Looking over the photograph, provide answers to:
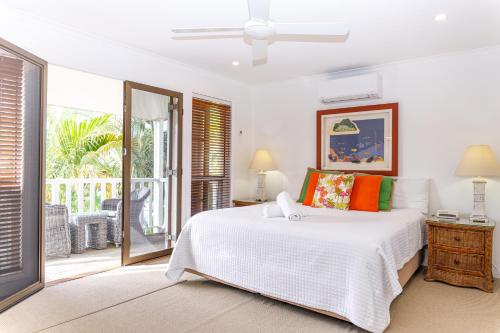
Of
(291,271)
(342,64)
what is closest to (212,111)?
(342,64)

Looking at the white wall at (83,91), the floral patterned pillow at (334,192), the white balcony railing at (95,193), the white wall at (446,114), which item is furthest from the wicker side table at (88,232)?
the white wall at (446,114)

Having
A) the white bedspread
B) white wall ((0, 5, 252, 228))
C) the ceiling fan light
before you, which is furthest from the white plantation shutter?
the ceiling fan light

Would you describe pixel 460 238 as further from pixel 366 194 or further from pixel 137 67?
pixel 137 67

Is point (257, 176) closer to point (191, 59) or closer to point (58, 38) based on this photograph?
point (191, 59)

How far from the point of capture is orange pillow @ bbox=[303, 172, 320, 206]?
13.5 ft

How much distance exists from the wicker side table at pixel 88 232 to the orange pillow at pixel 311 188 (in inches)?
107

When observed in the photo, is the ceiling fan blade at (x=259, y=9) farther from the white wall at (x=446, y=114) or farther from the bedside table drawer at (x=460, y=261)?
the bedside table drawer at (x=460, y=261)

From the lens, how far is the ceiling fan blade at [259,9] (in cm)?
215

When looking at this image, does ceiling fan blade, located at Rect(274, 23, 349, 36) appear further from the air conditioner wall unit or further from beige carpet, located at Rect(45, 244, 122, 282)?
beige carpet, located at Rect(45, 244, 122, 282)

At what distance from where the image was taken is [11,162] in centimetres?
282

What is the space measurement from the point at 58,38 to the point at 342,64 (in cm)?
313

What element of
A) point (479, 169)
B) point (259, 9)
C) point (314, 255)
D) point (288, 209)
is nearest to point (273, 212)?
point (288, 209)

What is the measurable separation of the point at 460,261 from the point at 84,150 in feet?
18.3

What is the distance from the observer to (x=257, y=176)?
17.9 feet
